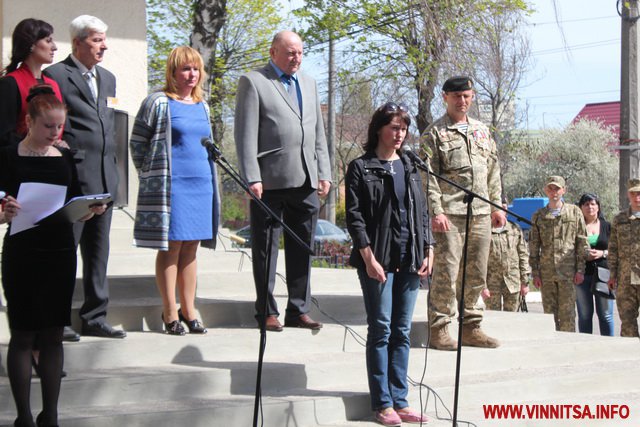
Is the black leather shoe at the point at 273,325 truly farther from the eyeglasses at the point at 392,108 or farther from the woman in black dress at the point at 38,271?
the woman in black dress at the point at 38,271

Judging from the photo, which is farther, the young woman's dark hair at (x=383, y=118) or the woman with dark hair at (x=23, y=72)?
the young woman's dark hair at (x=383, y=118)

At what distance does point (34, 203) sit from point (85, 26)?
5.52 feet

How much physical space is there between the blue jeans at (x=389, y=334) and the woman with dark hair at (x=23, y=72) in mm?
2202

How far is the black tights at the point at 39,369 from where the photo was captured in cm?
449

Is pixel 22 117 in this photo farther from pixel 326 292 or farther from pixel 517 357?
pixel 517 357

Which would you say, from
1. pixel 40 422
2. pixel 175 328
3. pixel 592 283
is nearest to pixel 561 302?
pixel 592 283

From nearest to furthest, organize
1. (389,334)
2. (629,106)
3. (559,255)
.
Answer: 1. (389,334)
2. (559,255)
3. (629,106)

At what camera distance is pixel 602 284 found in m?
9.91

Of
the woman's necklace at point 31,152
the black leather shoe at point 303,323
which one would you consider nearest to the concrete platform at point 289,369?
the black leather shoe at point 303,323

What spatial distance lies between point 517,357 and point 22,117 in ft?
13.0

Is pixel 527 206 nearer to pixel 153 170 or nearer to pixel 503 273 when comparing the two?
pixel 503 273

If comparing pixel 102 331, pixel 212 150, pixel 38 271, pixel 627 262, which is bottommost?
pixel 102 331

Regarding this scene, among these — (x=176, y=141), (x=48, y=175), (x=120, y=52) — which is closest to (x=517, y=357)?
(x=176, y=141)

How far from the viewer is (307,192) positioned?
253 inches
